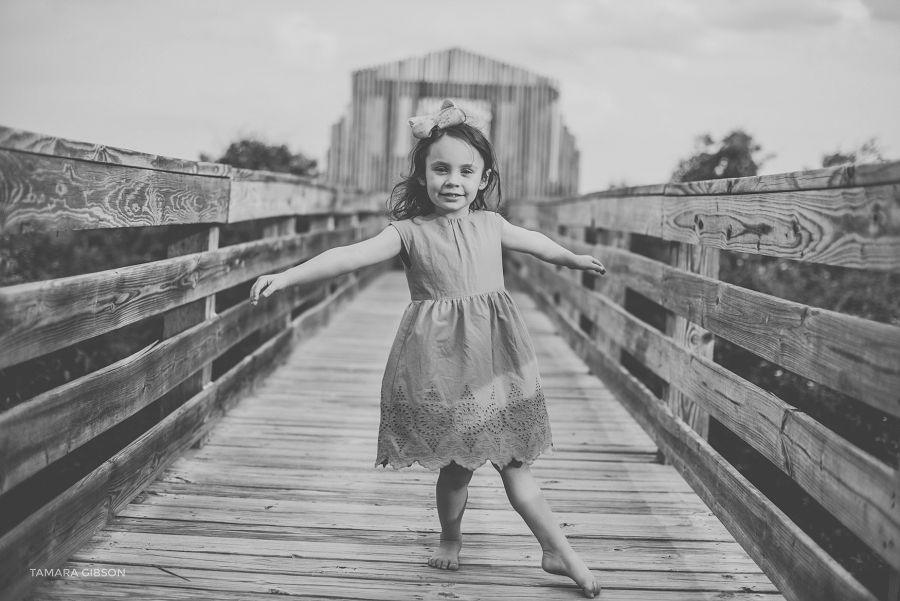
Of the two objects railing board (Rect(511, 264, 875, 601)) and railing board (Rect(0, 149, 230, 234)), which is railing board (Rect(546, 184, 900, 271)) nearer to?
railing board (Rect(511, 264, 875, 601))

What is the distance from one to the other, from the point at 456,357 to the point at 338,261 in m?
0.43

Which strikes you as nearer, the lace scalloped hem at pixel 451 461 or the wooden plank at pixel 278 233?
the lace scalloped hem at pixel 451 461

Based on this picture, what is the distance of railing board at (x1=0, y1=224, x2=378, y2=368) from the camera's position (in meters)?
2.10

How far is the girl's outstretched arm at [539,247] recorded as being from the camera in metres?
2.73

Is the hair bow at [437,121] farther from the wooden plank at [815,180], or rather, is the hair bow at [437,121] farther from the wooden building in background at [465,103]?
the wooden building in background at [465,103]

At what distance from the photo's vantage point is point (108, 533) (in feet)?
8.91

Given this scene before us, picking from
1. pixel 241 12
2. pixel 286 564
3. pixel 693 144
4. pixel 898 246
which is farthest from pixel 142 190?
pixel 241 12

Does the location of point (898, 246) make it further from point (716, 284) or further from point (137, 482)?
point (137, 482)

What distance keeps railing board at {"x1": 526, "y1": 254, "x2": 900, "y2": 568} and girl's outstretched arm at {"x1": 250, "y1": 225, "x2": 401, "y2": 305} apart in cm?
120

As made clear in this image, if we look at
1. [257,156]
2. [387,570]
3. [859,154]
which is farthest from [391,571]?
[257,156]

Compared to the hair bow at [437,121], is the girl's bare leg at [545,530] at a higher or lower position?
lower

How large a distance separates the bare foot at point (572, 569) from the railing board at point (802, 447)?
62 centimetres

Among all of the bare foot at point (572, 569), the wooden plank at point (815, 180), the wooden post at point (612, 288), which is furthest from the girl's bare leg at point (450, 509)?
the wooden post at point (612, 288)

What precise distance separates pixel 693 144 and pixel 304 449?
553cm
